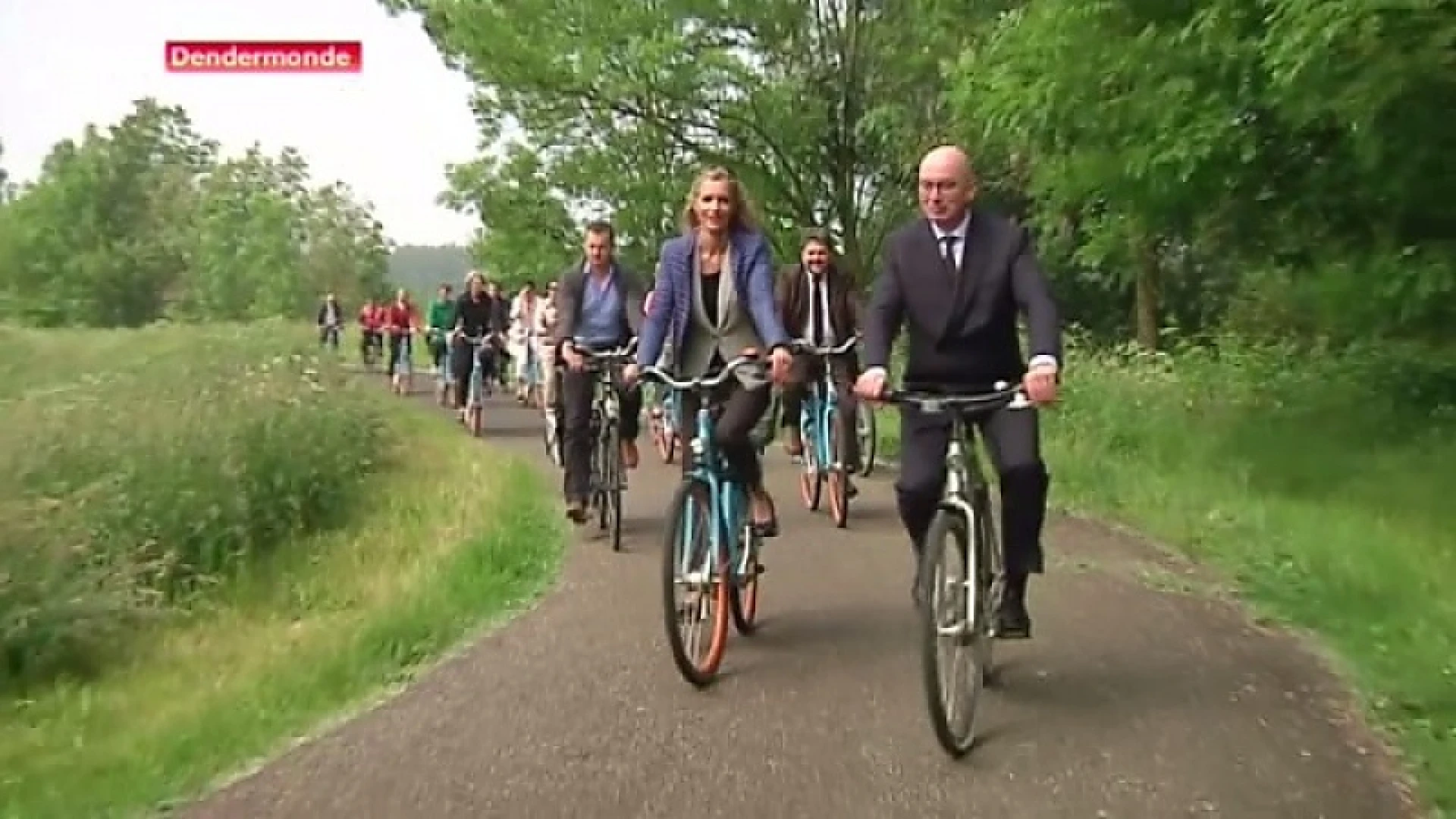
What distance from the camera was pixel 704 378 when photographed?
25.1 feet

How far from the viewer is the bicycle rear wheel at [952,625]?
19.5 ft

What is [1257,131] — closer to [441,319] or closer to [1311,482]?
[1311,482]

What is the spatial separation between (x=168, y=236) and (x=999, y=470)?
101220 mm

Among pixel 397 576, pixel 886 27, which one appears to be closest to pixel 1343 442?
pixel 397 576

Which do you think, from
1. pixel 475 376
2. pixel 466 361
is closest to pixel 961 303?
pixel 475 376

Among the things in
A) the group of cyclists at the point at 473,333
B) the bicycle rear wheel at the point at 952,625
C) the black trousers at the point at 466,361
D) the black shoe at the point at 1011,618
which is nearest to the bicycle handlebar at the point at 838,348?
the group of cyclists at the point at 473,333

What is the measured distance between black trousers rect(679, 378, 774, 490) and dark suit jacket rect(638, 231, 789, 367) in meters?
0.22

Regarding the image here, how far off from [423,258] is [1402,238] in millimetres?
40742

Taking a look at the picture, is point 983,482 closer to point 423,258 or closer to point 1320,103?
point 1320,103

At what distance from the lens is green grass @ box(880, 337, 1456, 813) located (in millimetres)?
7547

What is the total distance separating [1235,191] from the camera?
14.6m

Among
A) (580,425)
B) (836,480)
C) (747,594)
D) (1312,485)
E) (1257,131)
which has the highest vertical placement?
(1257,131)

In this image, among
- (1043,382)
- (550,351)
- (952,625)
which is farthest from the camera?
(550,351)

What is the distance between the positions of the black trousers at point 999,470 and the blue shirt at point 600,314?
4.67m
